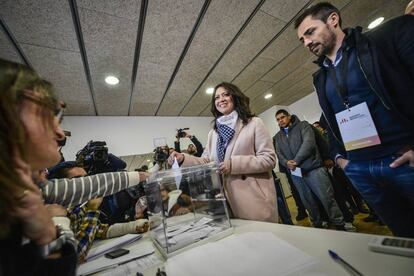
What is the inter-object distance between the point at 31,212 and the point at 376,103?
1357mm

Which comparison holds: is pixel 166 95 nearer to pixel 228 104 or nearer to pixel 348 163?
pixel 228 104

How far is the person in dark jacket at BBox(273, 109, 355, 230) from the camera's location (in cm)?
228

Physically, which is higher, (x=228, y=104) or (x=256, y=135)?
(x=228, y=104)

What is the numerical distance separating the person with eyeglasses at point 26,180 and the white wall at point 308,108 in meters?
5.88

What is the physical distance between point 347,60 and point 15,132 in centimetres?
137

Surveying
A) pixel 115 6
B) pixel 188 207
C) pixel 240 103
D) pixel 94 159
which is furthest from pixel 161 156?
pixel 115 6

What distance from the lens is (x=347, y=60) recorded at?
105cm

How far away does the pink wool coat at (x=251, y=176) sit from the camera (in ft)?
3.32

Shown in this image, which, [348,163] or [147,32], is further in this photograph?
[147,32]

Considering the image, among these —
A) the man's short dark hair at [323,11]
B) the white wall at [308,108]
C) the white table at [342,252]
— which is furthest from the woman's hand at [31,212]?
the white wall at [308,108]

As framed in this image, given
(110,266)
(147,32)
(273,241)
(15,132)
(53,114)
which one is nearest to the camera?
(15,132)

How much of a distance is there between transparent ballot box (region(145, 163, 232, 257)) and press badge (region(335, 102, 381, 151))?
2.51 feet

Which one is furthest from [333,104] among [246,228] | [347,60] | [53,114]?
[53,114]

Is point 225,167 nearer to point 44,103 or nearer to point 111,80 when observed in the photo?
point 44,103
